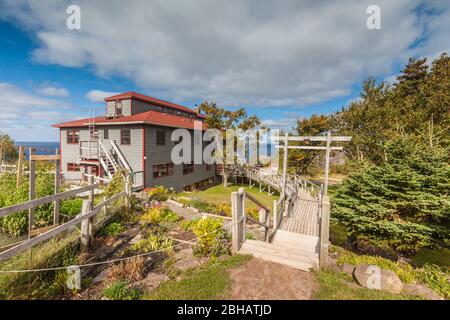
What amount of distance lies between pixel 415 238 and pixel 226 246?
6075 mm

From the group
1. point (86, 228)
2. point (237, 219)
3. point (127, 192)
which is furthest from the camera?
point (127, 192)

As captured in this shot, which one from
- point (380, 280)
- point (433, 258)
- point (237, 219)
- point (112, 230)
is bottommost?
point (433, 258)

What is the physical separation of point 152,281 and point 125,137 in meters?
16.0

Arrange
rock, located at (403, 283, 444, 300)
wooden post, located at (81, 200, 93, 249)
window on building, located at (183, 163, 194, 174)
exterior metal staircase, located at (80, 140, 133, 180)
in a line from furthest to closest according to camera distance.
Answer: window on building, located at (183, 163, 194, 174), exterior metal staircase, located at (80, 140, 133, 180), wooden post, located at (81, 200, 93, 249), rock, located at (403, 283, 444, 300)

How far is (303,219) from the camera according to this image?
1033 cm

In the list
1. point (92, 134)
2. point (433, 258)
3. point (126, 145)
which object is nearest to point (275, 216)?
point (433, 258)

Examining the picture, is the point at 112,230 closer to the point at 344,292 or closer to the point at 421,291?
the point at 344,292

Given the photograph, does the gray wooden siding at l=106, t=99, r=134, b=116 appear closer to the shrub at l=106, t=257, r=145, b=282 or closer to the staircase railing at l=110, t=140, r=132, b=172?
the staircase railing at l=110, t=140, r=132, b=172

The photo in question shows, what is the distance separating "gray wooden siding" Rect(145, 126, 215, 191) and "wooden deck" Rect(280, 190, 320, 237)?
38.9 feet

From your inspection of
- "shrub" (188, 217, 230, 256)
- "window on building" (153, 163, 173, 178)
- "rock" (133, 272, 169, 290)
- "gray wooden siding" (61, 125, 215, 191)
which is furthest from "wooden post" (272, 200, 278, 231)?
"window on building" (153, 163, 173, 178)

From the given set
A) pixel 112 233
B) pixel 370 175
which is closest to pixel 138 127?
pixel 112 233

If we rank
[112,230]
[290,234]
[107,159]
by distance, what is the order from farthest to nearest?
[107,159] < [290,234] < [112,230]

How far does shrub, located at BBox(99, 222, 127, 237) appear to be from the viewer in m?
7.05

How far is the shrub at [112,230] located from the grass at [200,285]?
3.81 meters
